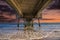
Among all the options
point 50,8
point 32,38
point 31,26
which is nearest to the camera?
point 32,38

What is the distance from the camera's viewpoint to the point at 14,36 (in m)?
2.92

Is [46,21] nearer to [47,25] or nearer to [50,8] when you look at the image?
[47,25]

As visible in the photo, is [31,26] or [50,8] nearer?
[31,26]

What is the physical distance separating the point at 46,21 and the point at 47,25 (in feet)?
0.30

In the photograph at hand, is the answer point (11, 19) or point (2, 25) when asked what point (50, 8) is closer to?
point (11, 19)

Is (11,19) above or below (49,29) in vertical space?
above

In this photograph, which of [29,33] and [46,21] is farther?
[46,21]

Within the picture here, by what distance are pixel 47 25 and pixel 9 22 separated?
85 cm

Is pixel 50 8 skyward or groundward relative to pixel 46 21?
skyward

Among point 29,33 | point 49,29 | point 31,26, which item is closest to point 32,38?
point 29,33

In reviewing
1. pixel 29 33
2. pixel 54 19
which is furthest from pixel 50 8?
pixel 29 33

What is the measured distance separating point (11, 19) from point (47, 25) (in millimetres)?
816

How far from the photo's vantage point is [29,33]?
2922 millimetres

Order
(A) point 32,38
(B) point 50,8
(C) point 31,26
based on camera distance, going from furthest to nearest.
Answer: (B) point 50,8 < (C) point 31,26 < (A) point 32,38
